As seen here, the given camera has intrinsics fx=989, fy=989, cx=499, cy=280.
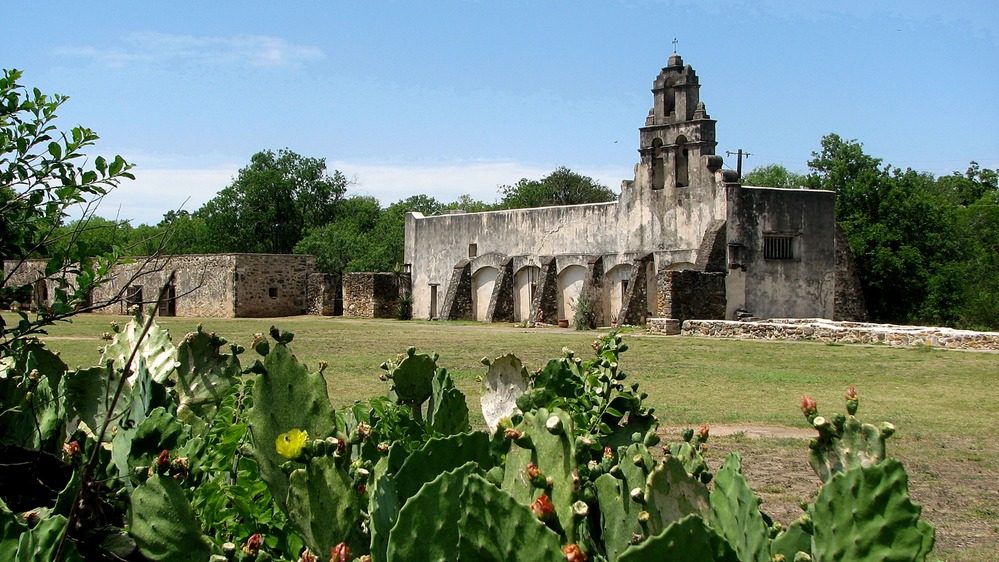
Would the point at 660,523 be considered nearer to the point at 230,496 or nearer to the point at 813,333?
the point at 230,496

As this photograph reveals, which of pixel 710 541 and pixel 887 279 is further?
pixel 887 279

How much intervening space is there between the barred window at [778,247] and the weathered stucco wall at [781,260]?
0.09 meters

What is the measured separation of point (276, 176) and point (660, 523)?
60218 mm

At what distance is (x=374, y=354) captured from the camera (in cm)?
1809

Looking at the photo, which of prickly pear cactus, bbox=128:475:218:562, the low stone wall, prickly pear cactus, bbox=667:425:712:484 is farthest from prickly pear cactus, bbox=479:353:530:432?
the low stone wall

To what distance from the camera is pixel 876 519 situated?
1.47 m

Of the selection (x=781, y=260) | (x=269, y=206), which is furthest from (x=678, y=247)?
(x=269, y=206)

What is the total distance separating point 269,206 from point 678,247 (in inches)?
1470

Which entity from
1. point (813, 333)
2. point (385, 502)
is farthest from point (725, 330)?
point (385, 502)

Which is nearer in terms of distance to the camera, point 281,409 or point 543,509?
point 543,509

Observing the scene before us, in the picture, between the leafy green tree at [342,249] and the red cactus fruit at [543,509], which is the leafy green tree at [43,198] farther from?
the leafy green tree at [342,249]

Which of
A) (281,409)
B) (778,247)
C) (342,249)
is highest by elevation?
(342,249)

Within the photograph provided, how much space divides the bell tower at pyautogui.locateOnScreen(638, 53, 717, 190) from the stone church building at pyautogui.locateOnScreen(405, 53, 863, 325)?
0.10ft

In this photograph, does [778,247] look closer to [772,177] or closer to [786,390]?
[786,390]
